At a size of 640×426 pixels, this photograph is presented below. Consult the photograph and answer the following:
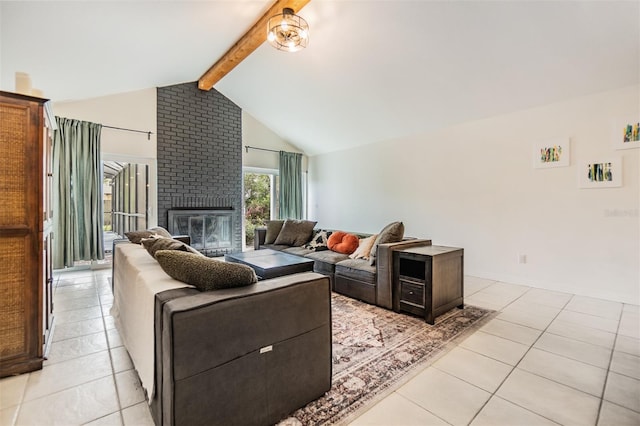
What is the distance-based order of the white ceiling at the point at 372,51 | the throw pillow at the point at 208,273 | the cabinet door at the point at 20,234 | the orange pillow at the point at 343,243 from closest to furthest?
the throw pillow at the point at 208,273
the cabinet door at the point at 20,234
the white ceiling at the point at 372,51
the orange pillow at the point at 343,243

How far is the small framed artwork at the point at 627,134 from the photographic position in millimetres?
3023

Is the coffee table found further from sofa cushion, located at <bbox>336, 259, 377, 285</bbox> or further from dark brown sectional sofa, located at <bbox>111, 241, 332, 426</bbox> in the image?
dark brown sectional sofa, located at <bbox>111, 241, 332, 426</bbox>

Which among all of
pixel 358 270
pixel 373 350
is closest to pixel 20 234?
pixel 373 350

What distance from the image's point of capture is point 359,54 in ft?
12.0

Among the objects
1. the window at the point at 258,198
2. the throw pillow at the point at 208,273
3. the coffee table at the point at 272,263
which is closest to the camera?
the throw pillow at the point at 208,273

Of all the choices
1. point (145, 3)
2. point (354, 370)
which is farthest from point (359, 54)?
point (354, 370)

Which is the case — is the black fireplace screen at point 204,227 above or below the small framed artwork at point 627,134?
below

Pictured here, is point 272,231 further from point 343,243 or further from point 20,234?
point 20,234

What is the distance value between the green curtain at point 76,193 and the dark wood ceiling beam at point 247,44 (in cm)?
197

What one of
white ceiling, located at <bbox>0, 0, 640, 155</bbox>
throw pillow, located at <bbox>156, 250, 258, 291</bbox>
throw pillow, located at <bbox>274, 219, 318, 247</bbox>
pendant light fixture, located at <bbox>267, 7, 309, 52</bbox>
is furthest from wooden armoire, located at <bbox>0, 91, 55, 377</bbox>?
throw pillow, located at <bbox>274, 219, 318, 247</bbox>

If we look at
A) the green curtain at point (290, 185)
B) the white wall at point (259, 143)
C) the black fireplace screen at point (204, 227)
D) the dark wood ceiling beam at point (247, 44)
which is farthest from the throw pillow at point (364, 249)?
the white wall at point (259, 143)

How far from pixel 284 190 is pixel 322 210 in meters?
1.05

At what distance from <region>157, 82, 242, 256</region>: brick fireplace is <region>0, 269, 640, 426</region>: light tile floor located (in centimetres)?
280

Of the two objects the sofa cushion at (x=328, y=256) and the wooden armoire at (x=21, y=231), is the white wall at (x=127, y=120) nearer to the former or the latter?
the sofa cushion at (x=328, y=256)
